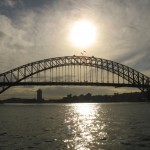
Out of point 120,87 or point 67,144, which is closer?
point 67,144

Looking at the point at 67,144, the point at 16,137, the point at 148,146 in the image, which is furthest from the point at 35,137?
the point at 148,146

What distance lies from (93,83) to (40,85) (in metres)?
16.8

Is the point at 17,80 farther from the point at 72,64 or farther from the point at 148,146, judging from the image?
the point at 148,146

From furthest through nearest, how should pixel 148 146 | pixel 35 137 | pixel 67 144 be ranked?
pixel 35 137, pixel 67 144, pixel 148 146

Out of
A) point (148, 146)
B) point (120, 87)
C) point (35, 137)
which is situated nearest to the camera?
point (148, 146)

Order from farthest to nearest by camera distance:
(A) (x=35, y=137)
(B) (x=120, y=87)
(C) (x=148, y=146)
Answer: (B) (x=120, y=87) < (A) (x=35, y=137) < (C) (x=148, y=146)

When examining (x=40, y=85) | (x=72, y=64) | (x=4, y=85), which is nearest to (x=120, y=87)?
(x=72, y=64)

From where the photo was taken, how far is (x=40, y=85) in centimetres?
10931

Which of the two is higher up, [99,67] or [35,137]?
[99,67]

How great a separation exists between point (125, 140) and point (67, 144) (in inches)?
179

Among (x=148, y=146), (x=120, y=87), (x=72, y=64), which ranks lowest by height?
(x=148, y=146)

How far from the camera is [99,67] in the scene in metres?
120

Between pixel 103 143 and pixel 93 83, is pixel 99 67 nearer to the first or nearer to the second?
pixel 93 83

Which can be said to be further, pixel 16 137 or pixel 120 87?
pixel 120 87
